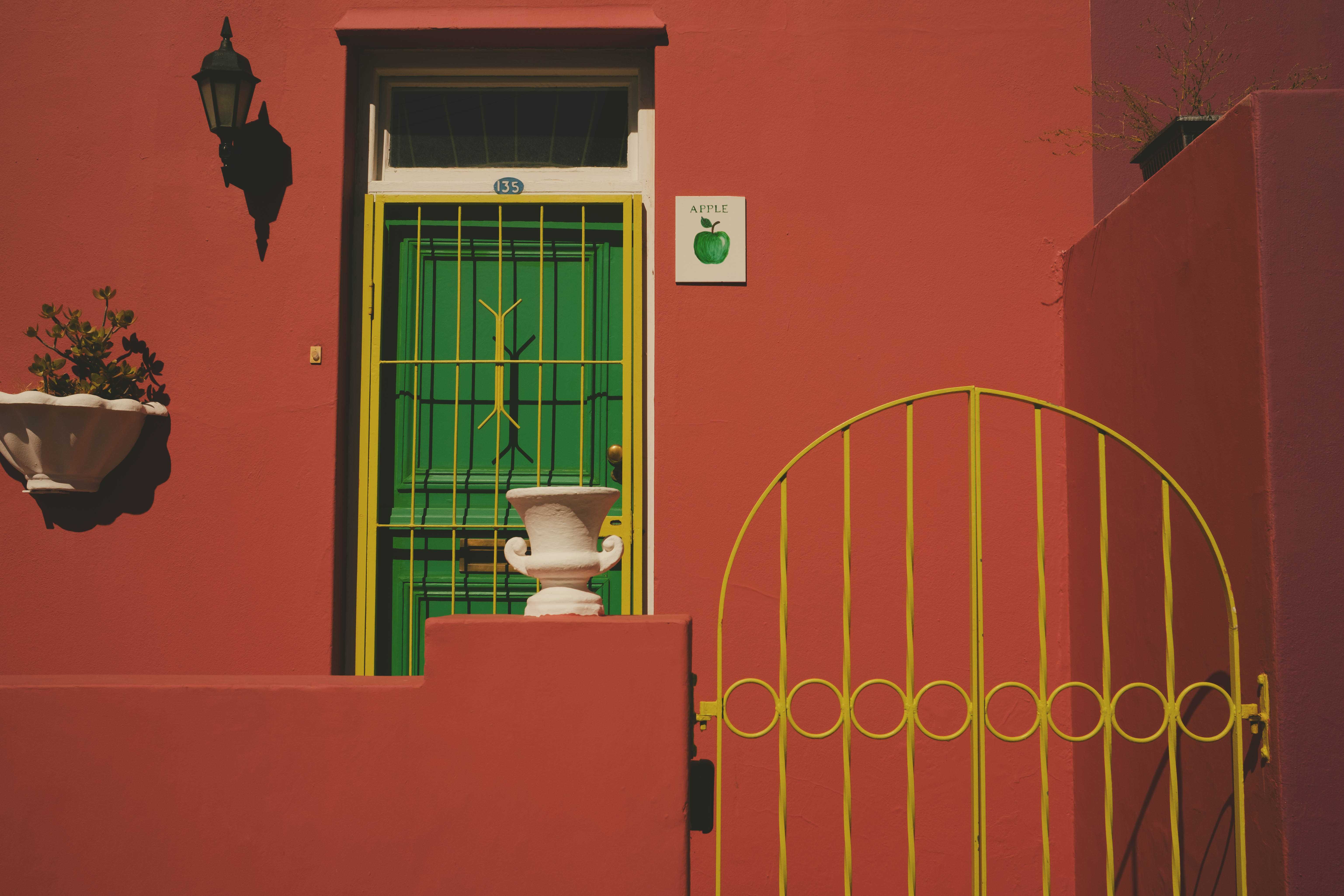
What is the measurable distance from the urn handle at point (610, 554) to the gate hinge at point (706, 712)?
1.38 ft

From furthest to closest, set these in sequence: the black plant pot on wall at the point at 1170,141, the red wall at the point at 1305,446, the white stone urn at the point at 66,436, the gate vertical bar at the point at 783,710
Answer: the white stone urn at the point at 66,436 < the black plant pot on wall at the point at 1170,141 < the gate vertical bar at the point at 783,710 < the red wall at the point at 1305,446

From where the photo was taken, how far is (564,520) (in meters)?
2.25

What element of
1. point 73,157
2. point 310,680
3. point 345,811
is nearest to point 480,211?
point 73,157

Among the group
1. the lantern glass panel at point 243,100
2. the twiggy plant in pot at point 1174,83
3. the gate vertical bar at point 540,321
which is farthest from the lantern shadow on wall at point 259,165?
the twiggy plant in pot at point 1174,83

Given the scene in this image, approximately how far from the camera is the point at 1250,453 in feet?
7.04

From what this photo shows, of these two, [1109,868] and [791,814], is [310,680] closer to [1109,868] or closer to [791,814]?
[791,814]

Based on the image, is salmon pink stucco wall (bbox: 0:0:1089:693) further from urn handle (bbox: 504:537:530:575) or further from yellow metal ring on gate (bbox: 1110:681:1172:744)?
yellow metal ring on gate (bbox: 1110:681:1172:744)

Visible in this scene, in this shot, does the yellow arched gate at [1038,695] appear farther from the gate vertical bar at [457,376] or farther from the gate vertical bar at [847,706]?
the gate vertical bar at [457,376]

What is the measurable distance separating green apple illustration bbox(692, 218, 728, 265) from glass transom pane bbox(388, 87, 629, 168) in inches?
20.9

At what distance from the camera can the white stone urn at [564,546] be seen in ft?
7.32

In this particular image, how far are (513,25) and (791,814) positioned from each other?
9.88 ft

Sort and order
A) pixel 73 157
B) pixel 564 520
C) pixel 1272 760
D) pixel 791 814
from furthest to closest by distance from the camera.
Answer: pixel 73 157 < pixel 791 814 < pixel 564 520 < pixel 1272 760

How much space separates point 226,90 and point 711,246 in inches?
70.5

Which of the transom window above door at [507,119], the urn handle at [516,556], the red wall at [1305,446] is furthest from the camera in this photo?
the transom window above door at [507,119]
